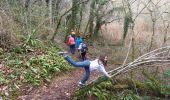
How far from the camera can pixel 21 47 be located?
14.8m

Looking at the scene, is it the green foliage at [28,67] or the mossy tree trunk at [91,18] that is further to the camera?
the mossy tree trunk at [91,18]

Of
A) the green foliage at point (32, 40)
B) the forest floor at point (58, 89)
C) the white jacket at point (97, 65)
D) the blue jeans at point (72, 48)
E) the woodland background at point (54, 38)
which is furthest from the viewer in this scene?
the blue jeans at point (72, 48)

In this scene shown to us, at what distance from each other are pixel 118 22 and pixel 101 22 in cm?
218

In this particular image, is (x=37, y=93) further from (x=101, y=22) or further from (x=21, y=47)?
(x=101, y=22)

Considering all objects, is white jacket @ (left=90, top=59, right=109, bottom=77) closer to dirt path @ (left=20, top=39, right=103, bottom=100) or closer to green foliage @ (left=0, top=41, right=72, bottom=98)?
dirt path @ (left=20, top=39, right=103, bottom=100)

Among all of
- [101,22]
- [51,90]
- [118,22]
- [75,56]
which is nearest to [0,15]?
[51,90]

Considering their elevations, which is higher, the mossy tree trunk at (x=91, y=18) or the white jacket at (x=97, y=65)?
the mossy tree trunk at (x=91, y=18)

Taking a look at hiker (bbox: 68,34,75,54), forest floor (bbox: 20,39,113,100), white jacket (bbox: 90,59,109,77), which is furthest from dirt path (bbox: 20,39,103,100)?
hiker (bbox: 68,34,75,54)

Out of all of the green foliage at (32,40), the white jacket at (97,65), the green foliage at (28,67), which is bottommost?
the green foliage at (28,67)

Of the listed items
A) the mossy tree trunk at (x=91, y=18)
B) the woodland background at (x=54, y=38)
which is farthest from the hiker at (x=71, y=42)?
the mossy tree trunk at (x=91, y=18)

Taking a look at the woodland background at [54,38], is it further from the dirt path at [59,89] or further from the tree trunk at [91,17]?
the dirt path at [59,89]

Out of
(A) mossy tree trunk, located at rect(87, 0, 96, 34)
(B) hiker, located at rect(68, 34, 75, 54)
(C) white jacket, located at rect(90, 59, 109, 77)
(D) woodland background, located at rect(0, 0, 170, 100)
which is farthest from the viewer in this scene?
(A) mossy tree trunk, located at rect(87, 0, 96, 34)

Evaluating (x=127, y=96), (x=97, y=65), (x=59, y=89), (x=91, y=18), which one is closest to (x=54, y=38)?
(x=91, y=18)

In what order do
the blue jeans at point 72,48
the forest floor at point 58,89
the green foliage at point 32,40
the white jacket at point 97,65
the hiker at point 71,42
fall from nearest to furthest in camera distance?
1. the white jacket at point 97,65
2. the forest floor at point 58,89
3. the green foliage at point 32,40
4. the hiker at point 71,42
5. the blue jeans at point 72,48
